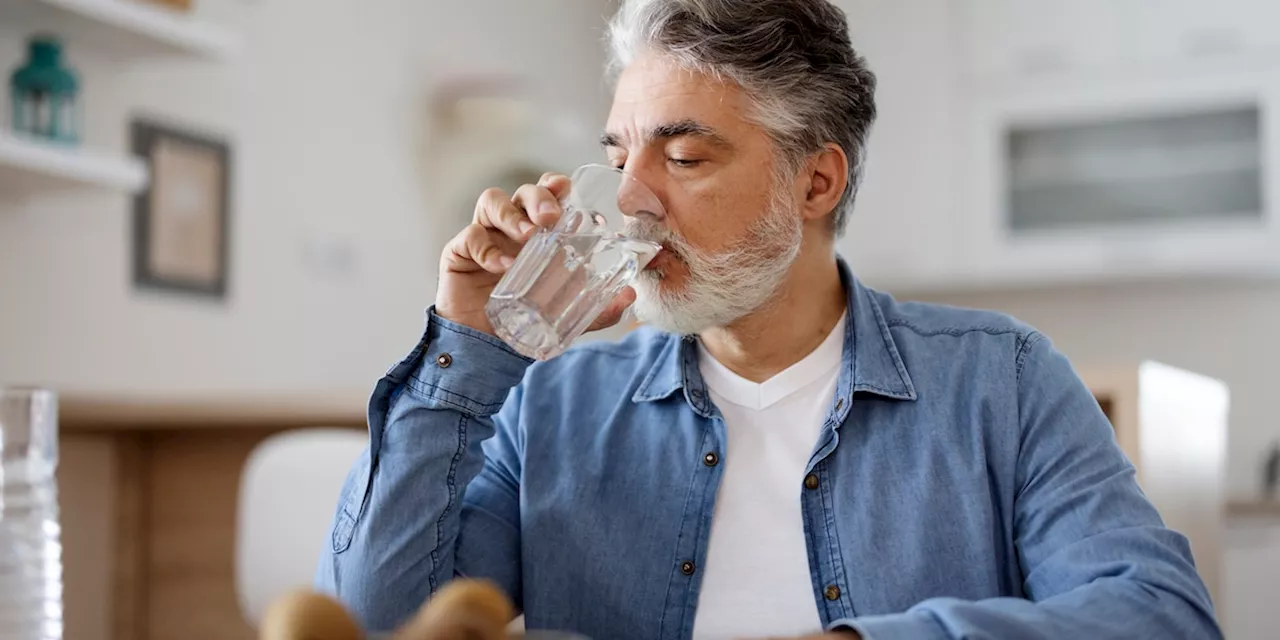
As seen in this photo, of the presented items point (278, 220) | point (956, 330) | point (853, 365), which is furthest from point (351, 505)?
point (278, 220)

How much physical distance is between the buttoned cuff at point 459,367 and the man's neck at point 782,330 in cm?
29

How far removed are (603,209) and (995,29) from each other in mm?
3581

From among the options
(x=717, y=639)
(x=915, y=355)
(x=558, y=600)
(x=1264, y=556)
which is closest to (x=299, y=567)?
(x=558, y=600)

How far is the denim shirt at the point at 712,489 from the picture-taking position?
1239mm

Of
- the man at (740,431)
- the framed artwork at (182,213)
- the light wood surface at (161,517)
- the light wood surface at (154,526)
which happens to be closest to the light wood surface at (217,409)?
the light wood surface at (161,517)

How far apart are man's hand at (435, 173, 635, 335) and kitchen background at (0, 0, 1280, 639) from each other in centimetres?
150

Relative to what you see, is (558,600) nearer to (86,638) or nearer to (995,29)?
(86,638)

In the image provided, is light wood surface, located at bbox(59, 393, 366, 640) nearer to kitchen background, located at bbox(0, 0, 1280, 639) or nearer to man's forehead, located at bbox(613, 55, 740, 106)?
kitchen background, located at bbox(0, 0, 1280, 639)

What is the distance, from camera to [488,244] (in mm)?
1251

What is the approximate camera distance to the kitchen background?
288cm

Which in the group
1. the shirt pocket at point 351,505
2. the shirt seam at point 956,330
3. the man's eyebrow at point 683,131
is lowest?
the shirt pocket at point 351,505

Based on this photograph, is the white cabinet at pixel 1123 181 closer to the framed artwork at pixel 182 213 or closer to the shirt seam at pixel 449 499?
the framed artwork at pixel 182 213

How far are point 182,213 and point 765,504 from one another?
2.09 m

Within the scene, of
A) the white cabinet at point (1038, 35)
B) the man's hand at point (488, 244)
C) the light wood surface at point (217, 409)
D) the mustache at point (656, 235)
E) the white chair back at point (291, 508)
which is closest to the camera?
the man's hand at point (488, 244)
